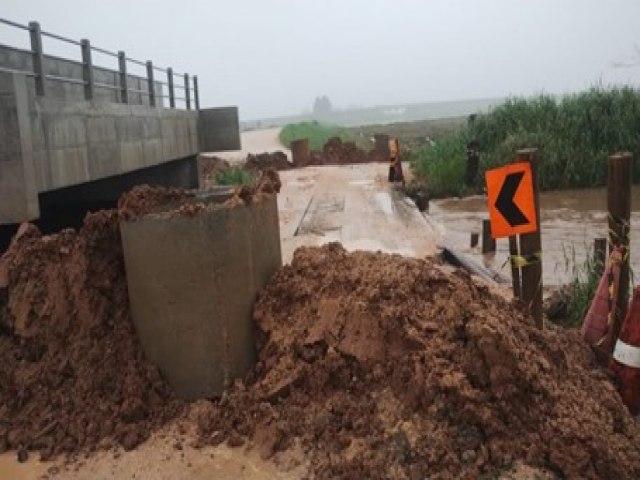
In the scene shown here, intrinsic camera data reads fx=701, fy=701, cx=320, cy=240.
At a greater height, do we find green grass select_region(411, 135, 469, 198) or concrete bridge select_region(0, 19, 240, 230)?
concrete bridge select_region(0, 19, 240, 230)

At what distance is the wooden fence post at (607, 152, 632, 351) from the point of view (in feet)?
15.7

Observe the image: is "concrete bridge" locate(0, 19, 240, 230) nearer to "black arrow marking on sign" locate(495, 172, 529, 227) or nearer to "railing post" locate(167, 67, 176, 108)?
"railing post" locate(167, 67, 176, 108)

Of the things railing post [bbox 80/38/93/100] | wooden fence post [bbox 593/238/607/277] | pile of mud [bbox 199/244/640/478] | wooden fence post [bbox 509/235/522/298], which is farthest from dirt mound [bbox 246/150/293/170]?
pile of mud [bbox 199/244/640/478]

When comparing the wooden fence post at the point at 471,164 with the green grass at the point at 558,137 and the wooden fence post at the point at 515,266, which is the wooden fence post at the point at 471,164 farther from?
the wooden fence post at the point at 515,266

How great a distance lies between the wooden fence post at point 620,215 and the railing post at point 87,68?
695 centimetres

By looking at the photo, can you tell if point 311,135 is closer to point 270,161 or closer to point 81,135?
point 270,161

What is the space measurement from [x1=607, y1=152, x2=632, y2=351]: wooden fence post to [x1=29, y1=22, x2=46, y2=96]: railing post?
6135 millimetres

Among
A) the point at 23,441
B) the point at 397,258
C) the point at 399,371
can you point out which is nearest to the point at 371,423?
the point at 399,371

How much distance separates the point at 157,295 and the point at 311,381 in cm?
120

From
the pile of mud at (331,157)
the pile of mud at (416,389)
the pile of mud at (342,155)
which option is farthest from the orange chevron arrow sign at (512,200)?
the pile of mud at (342,155)

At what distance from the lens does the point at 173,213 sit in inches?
184

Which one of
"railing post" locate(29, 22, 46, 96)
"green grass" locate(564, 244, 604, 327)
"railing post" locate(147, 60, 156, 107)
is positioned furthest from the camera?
"railing post" locate(147, 60, 156, 107)

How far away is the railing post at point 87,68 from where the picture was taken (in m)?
9.38

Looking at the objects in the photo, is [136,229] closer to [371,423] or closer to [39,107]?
[371,423]
